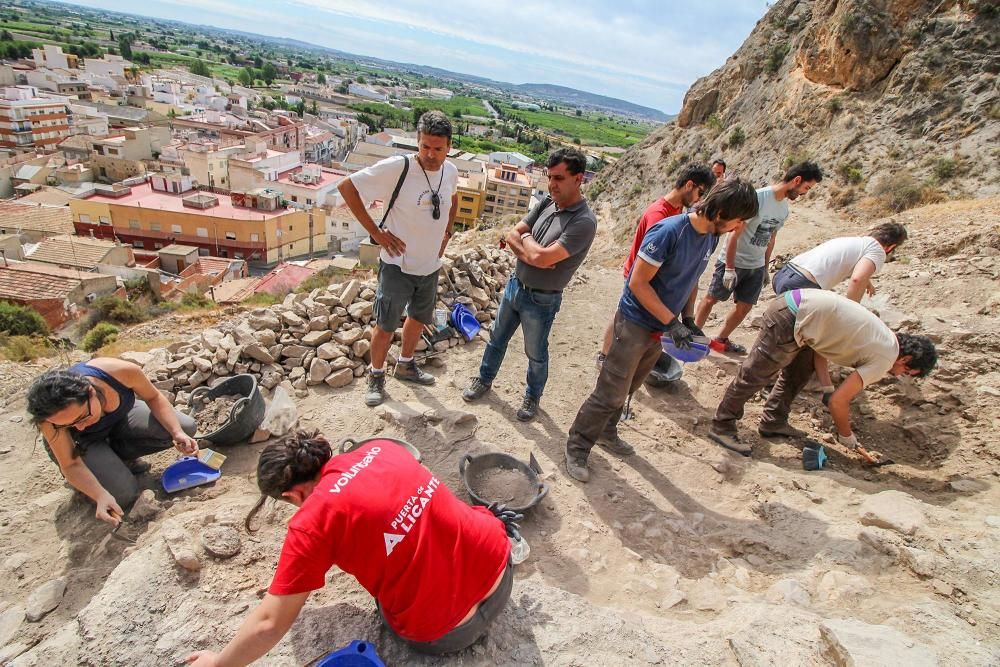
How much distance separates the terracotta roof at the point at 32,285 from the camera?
39.2ft

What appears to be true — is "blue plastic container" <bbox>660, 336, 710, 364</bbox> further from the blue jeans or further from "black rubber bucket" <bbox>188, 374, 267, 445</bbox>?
"black rubber bucket" <bbox>188, 374, 267, 445</bbox>

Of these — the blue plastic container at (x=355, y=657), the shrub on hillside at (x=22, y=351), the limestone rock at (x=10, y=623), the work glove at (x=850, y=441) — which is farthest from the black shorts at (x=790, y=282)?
the shrub on hillside at (x=22, y=351)

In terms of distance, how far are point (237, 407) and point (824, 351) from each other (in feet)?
12.7

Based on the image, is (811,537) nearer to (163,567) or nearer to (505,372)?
(505,372)

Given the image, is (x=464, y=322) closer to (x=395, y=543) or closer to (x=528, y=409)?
(x=528, y=409)

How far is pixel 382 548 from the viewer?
1.59m

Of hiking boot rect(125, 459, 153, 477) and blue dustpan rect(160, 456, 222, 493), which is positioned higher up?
blue dustpan rect(160, 456, 222, 493)

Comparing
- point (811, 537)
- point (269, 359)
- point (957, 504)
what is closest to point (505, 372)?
point (269, 359)

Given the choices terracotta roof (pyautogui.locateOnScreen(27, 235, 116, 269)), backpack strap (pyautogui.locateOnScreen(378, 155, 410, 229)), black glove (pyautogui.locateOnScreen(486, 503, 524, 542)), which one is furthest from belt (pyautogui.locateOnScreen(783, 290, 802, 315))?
terracotta roof (pyautogui.locateOnScreen(27, 235, 116, 269))

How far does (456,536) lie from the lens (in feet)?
5.60

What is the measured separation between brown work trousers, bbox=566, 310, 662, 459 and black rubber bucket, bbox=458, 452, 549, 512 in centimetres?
41

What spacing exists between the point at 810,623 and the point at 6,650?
3.30 m

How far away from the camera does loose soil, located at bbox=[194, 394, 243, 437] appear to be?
11.0 feet

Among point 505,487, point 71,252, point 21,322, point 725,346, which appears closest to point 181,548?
point 505,487
